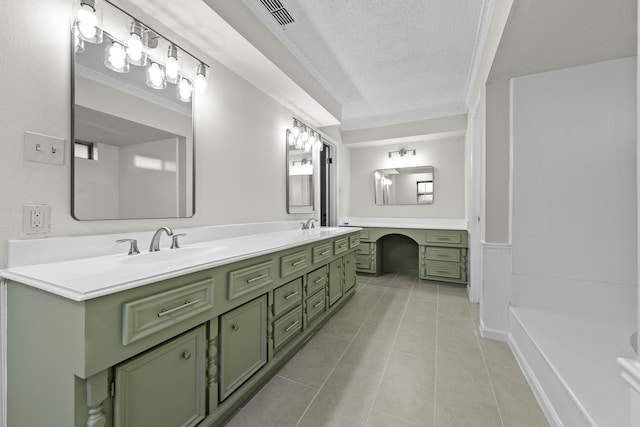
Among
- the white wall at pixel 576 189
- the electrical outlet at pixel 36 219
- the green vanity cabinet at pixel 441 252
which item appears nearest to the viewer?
the electrical outlet at pixel 36 219

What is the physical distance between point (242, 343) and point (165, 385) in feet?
1.34

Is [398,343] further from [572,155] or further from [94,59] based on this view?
[94,59]

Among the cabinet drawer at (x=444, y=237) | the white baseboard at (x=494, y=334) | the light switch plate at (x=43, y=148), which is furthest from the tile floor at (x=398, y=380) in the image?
the light switch plate at (x=43, y=148)

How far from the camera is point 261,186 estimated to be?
246 centimetres

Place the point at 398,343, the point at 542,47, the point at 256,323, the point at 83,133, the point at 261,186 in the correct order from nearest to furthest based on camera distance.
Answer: the point at 83,133, the point at 256,323, the point at 542,47, the point at 398,343, the point at 261,186

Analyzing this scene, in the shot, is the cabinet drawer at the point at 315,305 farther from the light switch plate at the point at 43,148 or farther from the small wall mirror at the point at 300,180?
the light switch plate at the point at 43,148

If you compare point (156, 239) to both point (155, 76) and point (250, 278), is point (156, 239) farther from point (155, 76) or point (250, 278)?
point (155, 76)

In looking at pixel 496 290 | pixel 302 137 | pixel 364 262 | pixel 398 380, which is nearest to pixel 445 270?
pixel 364 262

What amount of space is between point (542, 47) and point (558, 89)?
0.50 meters

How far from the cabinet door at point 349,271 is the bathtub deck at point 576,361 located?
1.41 meters

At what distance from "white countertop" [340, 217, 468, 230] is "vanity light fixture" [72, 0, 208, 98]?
2910 millimetres

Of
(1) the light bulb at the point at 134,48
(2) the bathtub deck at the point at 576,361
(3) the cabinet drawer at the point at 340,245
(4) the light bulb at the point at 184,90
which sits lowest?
(2) the bathtub deck at the point at 576,361

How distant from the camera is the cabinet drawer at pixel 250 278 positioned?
1264 mm

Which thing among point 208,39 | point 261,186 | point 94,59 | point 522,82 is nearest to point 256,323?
point 261,186
